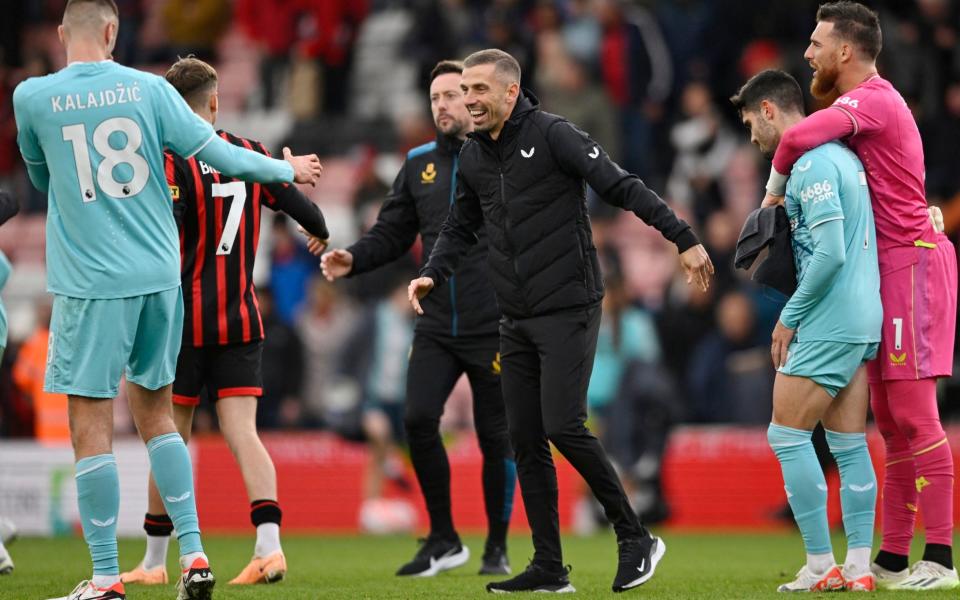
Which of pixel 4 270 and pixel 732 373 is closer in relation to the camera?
pixel 4 270

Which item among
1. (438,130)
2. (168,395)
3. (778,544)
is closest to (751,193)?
(778,544)

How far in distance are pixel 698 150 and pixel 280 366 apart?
507cm

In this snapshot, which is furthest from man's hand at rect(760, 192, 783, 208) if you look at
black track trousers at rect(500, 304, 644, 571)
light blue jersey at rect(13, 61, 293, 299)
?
light blue jersey at rect(13, 61, 293, 299)

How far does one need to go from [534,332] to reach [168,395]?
5.47 feet

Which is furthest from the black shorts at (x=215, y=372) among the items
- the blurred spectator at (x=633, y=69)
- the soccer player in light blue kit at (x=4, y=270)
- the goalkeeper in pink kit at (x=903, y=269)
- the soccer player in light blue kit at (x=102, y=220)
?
the blurred spectator at (x=633, y=69)

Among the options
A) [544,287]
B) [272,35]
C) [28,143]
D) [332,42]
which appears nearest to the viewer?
[28,143]

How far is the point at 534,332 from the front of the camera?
6.45m

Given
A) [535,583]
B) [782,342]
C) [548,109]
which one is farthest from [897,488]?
[548,109]

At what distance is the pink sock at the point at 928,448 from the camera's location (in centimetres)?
649

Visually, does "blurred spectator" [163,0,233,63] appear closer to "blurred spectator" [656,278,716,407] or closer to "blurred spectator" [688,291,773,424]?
"blurred spectator" [656,278,716,407]

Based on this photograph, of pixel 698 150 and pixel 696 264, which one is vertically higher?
pixel 698 150

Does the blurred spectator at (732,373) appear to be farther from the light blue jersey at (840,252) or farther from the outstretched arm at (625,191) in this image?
the outstretched arm at (625,191)

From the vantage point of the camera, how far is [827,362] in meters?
6.30

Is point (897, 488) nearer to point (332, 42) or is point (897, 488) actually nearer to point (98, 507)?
point (98, 507)
